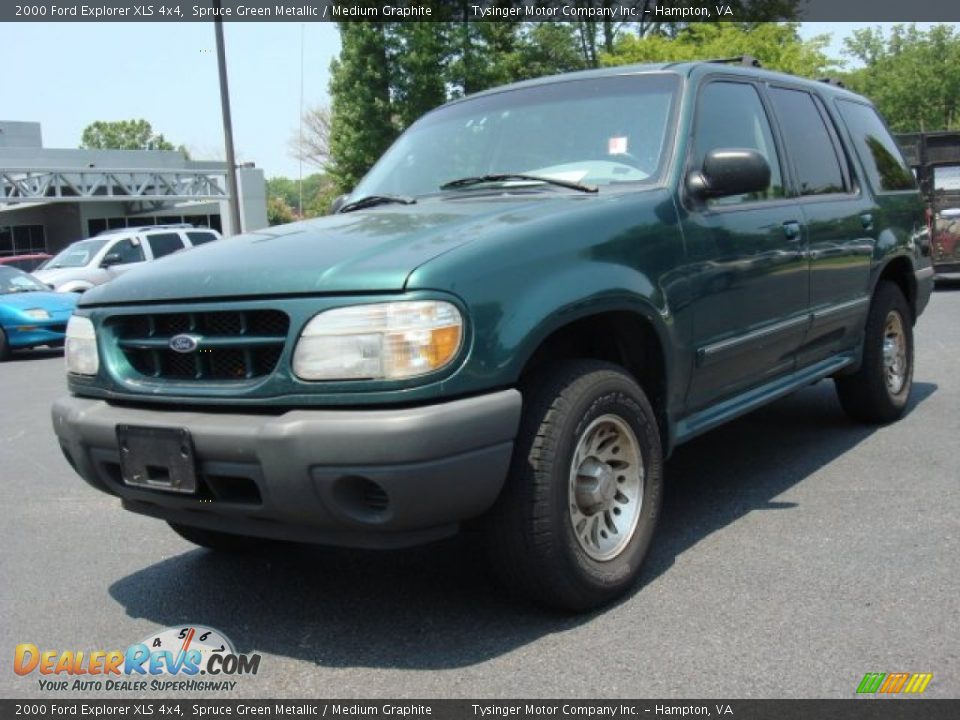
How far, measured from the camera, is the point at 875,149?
19.4 ft

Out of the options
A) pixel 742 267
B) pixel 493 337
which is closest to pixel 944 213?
pixel 742 267

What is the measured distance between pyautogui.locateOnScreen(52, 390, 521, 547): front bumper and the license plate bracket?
0.03m

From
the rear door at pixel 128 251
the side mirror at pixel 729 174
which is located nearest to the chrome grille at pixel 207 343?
the side mirror at pixel 729 174

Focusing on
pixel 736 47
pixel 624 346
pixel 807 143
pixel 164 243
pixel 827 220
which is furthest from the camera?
pixel 736 47

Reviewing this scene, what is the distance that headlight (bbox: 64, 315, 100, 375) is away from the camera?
3.49 meters

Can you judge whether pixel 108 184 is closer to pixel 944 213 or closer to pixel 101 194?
pixel 101 194

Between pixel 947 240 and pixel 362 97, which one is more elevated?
pixel 362 97

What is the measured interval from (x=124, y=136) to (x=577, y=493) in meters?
120

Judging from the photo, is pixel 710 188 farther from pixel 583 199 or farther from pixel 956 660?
pixel 956 660

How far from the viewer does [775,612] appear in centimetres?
326

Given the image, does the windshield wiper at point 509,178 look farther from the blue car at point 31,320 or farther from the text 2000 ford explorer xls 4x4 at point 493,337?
the blue car at point 31,320

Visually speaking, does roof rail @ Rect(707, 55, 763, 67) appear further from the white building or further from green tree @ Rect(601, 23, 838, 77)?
the white building

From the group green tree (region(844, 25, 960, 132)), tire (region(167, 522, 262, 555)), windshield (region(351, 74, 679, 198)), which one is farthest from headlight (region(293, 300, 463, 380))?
green tree (region(844, 25, 960, 132))
